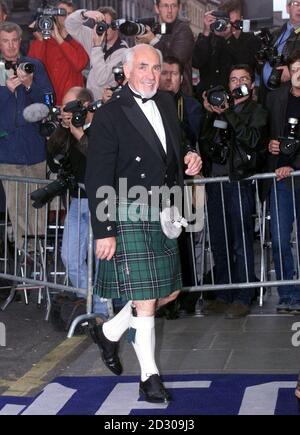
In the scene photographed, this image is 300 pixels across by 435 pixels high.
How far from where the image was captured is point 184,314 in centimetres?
838

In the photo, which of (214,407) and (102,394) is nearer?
(214,407)

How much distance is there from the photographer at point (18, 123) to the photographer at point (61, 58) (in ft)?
1.65

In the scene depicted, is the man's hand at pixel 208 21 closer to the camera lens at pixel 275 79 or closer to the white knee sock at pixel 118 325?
the camera lens at pixel 275 79

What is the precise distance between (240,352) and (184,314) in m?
1.49

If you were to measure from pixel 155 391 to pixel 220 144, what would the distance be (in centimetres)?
297

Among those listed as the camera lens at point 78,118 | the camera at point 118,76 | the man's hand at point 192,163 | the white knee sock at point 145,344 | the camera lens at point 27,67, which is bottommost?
the white knee sock at point 145,344

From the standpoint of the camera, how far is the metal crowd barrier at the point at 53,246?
8016mm

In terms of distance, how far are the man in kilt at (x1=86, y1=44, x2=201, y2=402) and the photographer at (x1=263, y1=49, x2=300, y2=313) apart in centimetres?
235

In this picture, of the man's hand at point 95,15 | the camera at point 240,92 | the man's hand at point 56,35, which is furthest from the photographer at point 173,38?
the camera at point 240,92

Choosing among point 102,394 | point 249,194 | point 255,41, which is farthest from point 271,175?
point 102,394

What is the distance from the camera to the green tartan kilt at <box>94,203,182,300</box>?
19.2ft

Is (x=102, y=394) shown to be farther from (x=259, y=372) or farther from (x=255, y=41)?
(x=255, y=41)

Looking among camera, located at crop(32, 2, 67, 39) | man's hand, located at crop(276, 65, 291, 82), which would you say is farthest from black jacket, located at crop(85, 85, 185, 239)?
camera, located at crop(32, 2, 67, 39)
